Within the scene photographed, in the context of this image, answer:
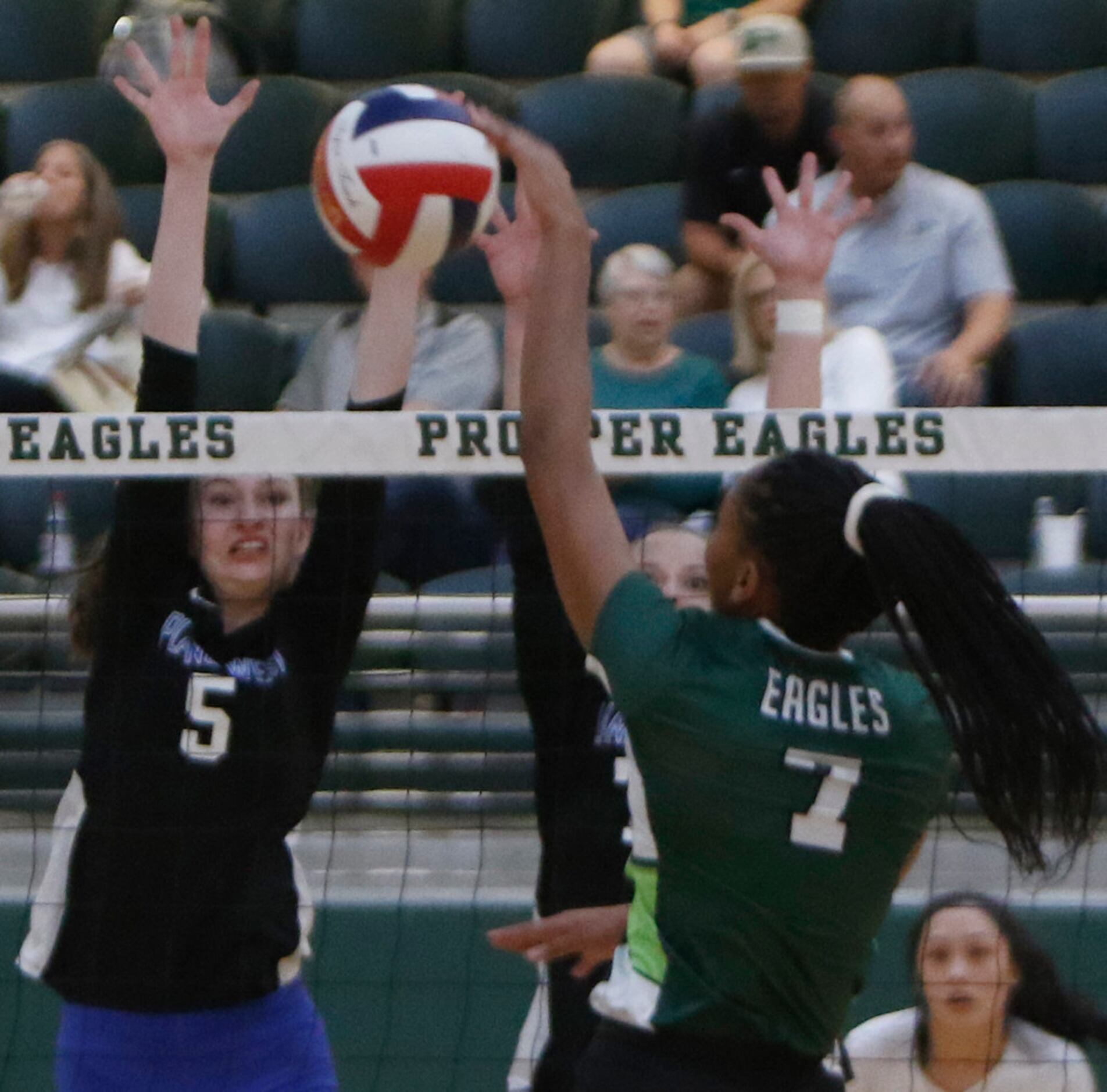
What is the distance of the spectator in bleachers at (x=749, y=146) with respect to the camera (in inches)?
231

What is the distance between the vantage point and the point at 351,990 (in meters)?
4.59

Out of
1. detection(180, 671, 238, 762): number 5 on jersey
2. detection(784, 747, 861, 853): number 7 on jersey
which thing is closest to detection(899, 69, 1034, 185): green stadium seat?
detection(180, 671, 238, 762): number 5 on jersey

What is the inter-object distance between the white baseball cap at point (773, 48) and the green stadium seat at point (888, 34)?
3.17 ft

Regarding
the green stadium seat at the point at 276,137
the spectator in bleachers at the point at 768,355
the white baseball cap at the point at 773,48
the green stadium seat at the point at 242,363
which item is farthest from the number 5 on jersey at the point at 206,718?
the green stadium seat at the point at 276,137

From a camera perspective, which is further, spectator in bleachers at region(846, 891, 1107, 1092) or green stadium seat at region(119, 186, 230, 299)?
green stadium seat at region(119, 186, 230, 299)

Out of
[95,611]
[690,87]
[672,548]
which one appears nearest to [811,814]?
[672,548]

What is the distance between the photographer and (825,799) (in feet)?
7.51

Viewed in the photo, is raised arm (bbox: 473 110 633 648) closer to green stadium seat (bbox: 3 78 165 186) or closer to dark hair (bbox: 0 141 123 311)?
dark hair (bbox: 0 141 123 311)

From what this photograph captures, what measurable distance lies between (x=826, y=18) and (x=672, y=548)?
12.1 ft

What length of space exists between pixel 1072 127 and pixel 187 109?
3878 mm

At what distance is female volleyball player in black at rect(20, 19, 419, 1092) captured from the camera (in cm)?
348

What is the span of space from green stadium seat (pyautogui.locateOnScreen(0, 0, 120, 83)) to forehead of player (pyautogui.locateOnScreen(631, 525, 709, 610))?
4435 mm

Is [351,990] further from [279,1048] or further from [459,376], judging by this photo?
[459,376]

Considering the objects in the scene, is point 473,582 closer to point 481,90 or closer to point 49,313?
point 49,313
